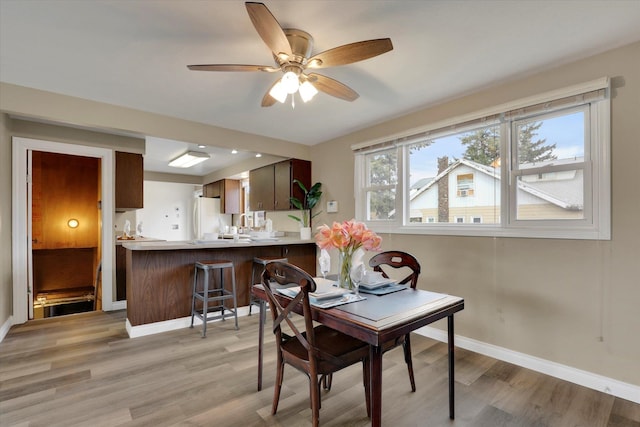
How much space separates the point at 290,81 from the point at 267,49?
1.24 feet

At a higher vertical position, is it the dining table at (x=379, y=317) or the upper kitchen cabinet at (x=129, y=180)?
the upper kitchen cabinet at (x=129, y=180)

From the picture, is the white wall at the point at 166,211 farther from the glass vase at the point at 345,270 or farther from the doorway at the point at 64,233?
the glass vase at the point at 345,270

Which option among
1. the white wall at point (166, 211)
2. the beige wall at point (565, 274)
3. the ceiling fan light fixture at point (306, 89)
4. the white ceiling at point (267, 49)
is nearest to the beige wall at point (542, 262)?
the beige wall at point (565, 274)

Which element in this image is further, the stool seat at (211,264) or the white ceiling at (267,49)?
the stool seat at (211,264)

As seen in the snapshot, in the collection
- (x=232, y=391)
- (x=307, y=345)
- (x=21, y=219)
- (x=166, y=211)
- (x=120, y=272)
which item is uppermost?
(x=166, y=211)

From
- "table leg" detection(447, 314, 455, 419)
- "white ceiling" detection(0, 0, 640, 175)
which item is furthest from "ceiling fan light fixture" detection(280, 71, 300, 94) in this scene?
"table leg" detection(447, 314, 455, 419)

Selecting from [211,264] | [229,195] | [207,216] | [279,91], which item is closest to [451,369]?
[279,91]

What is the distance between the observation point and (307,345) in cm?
151

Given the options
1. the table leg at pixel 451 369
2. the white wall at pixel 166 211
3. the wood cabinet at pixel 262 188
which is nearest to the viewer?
the table leg at pixel 451 369

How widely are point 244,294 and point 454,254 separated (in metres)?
2.55

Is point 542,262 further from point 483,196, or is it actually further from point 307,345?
point 307,345

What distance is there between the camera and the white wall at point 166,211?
715 cm

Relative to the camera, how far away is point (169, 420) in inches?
69.8

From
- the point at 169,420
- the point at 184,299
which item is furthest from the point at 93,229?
the point at 169,420
